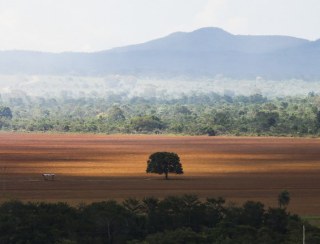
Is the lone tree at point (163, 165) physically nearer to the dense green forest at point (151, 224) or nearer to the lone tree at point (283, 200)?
the lone tree at point (283, 200)

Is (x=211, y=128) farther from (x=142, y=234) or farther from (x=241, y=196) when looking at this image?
(x=142, y=234)

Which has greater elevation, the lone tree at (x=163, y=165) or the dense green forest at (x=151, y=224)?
the lone tree at (x=163, y=165)

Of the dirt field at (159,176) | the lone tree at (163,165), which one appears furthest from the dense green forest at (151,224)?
the lone tree at (163,165)

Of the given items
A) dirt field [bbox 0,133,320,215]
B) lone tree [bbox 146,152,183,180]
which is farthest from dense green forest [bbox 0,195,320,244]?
lone tree [bbox 146,152,183,180]

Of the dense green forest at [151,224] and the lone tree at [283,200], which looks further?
the lone tree at [283,200]

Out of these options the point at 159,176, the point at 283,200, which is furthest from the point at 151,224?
the point at 159,176

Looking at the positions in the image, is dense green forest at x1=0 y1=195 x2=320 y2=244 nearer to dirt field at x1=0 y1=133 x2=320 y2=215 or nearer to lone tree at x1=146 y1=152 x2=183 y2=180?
dirt field at x1=0 y1=133 x2=320 y2=215

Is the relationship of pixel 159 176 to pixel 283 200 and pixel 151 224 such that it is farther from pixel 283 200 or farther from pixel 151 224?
pixel 151 224
